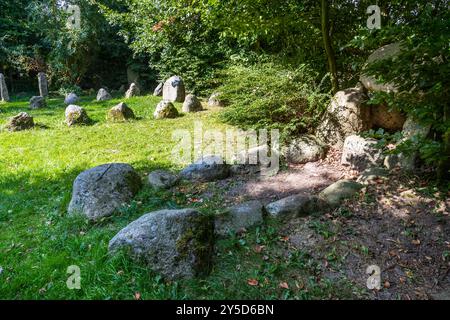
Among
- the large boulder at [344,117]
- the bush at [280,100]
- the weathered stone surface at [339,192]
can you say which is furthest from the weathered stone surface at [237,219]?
the large boulder at [344,117]

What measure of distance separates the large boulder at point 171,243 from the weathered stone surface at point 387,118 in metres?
4.53

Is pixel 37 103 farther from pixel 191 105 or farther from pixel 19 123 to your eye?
pixel 191 105

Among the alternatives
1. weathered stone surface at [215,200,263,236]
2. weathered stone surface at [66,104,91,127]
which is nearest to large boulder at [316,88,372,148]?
weathered stone surface at [215,200,263,236]

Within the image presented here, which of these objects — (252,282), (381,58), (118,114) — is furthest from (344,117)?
(118,114)

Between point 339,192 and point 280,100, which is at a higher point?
point 280,100

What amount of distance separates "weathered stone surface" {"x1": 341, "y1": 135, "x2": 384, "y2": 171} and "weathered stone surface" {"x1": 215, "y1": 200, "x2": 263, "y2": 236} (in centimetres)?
232

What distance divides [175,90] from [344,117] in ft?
25.5

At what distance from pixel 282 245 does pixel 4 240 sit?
3.76m

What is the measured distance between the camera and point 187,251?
136 inches

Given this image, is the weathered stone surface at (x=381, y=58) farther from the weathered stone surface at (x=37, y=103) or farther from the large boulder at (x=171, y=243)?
the weathered stone surface at (x=37, y=103)

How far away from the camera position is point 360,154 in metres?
5.70

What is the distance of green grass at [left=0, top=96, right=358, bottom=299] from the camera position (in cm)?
330

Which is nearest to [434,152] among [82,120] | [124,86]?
[82,120]
